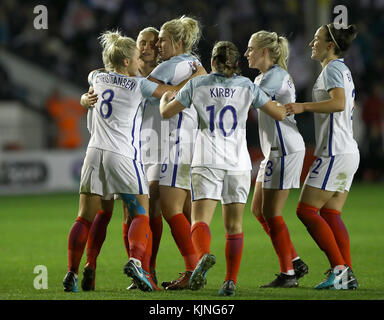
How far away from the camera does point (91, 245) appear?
686 centimetres

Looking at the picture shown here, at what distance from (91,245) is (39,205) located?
8839 mm

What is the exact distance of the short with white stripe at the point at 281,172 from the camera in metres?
7.02

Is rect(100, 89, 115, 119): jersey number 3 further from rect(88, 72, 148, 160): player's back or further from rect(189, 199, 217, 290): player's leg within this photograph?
rect(189, 199, 217, 290): player's leg

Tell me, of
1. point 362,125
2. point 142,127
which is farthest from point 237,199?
point 362,125

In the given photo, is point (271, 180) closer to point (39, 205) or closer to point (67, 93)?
point (39, 205)

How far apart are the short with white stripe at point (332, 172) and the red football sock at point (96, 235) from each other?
5.51ft

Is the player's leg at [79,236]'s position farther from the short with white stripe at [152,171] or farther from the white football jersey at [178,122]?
the white football jersey at [178,122]

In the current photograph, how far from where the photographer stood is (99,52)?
2217 cm

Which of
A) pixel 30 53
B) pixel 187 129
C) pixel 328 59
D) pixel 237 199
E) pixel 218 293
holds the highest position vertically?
pixel 30 53

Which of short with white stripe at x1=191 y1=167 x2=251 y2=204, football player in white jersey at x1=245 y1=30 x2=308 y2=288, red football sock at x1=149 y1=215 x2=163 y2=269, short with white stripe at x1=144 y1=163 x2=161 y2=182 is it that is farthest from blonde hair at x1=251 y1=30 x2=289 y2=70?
red football sock at x1=149 y1=215 x2=163 y2=269

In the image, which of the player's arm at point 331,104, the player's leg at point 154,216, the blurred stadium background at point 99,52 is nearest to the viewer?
the player's arm at point 331,104

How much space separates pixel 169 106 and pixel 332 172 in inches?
59.0

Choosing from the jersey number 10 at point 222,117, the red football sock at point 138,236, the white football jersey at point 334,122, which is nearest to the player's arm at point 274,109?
the jersey number 10 at point 222,117

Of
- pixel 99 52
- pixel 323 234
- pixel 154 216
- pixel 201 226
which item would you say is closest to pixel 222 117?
pixel 201 226
